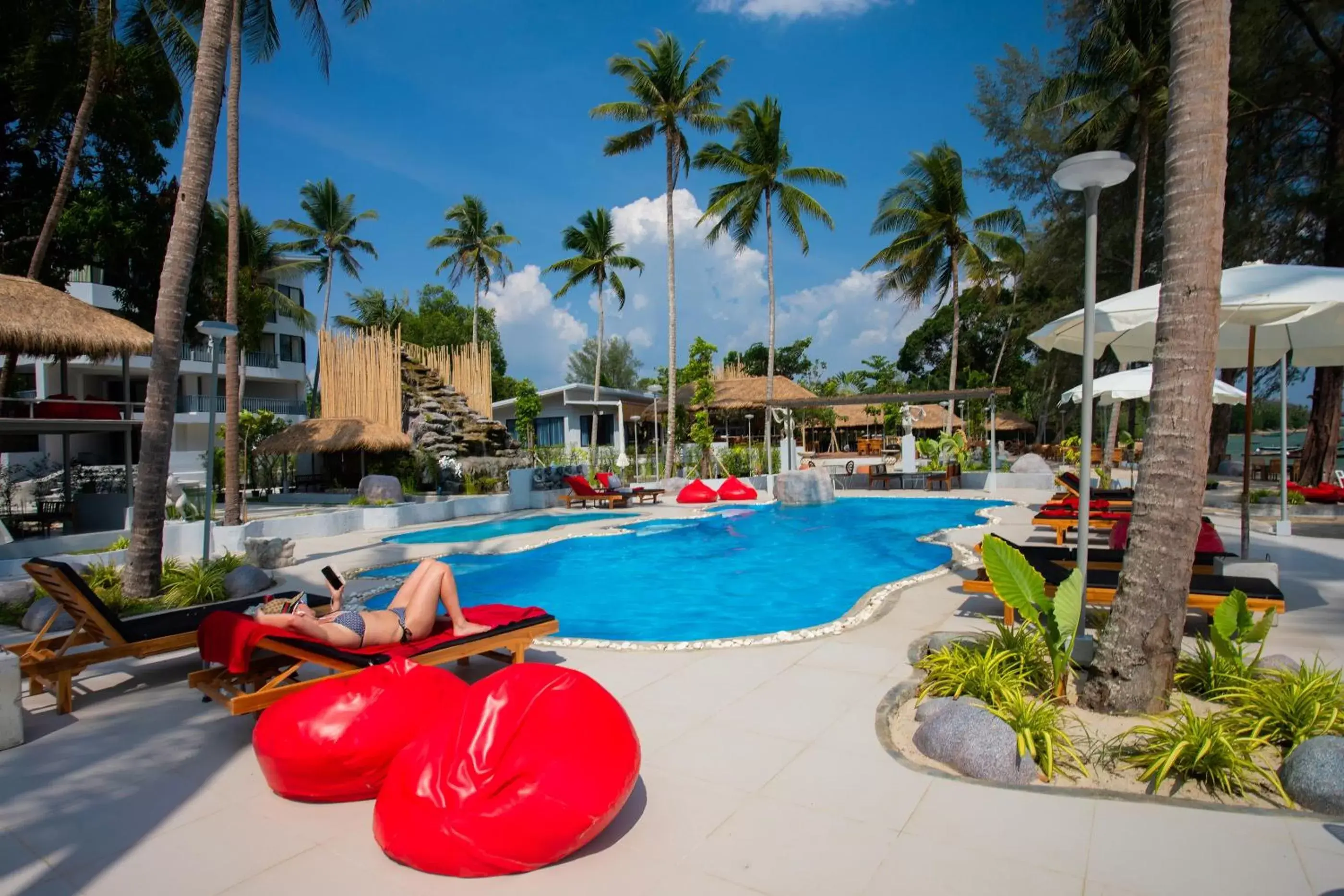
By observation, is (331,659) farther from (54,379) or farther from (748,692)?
(54,379)

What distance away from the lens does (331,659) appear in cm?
401

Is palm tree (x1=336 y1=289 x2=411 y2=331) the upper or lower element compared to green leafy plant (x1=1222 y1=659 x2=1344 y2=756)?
upper

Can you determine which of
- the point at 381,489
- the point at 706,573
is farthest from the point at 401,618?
the point at 381,489

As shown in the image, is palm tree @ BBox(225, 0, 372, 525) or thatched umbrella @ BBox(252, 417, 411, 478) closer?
palm tree @ BBox(225, 0, 372, 525)

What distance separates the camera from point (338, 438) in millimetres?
18484

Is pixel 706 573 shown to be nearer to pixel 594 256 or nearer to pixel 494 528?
pixel 494 528

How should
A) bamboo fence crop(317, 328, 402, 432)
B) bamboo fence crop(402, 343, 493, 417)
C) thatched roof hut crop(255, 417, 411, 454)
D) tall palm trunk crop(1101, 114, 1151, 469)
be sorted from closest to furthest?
tall palm trunk crop(1101, 114, 1151, 469), thatched roof hut crop(255, 417, 411, 454), bamboo fence crop(317, 328, 402, 432), bamboo fence crop(402, 343, 493, 417)

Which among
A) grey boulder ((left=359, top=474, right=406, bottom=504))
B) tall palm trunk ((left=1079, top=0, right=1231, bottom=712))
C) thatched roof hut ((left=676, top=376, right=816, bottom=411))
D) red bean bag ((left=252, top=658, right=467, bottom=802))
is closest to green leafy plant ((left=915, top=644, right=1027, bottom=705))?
tall palm trunk ((left=1079, top=0, right=1231, bottom=712))

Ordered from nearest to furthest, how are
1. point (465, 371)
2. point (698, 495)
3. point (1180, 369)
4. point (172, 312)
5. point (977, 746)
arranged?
point (977, 746) → point (1180, 369) → point (172, 312) → point (698, 495) → point (465, 371)

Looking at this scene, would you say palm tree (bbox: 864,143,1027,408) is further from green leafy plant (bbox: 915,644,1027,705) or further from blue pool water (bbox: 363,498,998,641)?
green leafy plant (bbox: 915,644,1027,705)

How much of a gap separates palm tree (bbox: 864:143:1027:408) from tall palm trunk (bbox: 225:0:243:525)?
2192cm

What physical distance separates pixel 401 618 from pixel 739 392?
27323mm

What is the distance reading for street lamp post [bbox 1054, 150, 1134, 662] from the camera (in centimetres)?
428

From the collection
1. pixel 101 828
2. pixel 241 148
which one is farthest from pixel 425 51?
pixel 101 828
